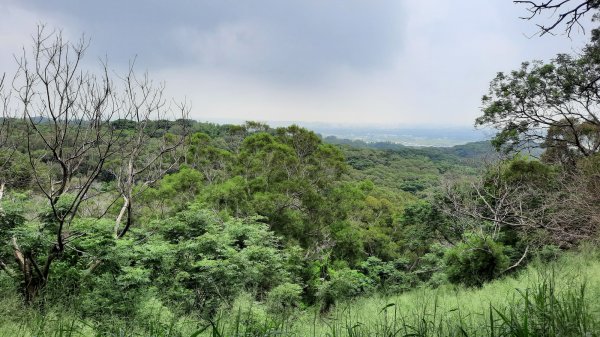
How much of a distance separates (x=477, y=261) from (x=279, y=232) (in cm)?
777

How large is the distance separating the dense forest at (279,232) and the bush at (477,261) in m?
0.04

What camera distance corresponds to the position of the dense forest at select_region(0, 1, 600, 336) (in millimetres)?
2604

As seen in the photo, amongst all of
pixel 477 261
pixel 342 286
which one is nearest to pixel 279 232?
pixel 342 286

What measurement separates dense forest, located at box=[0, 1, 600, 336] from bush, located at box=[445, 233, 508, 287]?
41 millimetres

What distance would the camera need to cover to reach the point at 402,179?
54.0m

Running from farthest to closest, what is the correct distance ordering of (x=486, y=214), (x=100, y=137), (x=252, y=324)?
(x=486, y=214) → (x=100, y=137) → (x=252, y=324)

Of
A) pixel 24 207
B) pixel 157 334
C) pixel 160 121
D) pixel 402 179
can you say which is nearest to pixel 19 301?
pixel 24 207

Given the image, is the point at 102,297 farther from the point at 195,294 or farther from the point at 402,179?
the point at 402,179

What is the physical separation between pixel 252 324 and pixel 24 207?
6.35 m

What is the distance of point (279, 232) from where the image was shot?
15289 millimetres

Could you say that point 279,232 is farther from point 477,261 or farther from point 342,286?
point 477,261

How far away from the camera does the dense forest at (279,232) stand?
2.60 m

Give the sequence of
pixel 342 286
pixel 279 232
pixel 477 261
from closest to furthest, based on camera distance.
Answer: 1. pixel 477 261
2. pixel 342 286
3. pixel 279 232

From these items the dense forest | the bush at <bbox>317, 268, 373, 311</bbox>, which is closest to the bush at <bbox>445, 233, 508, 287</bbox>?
the dense forest
